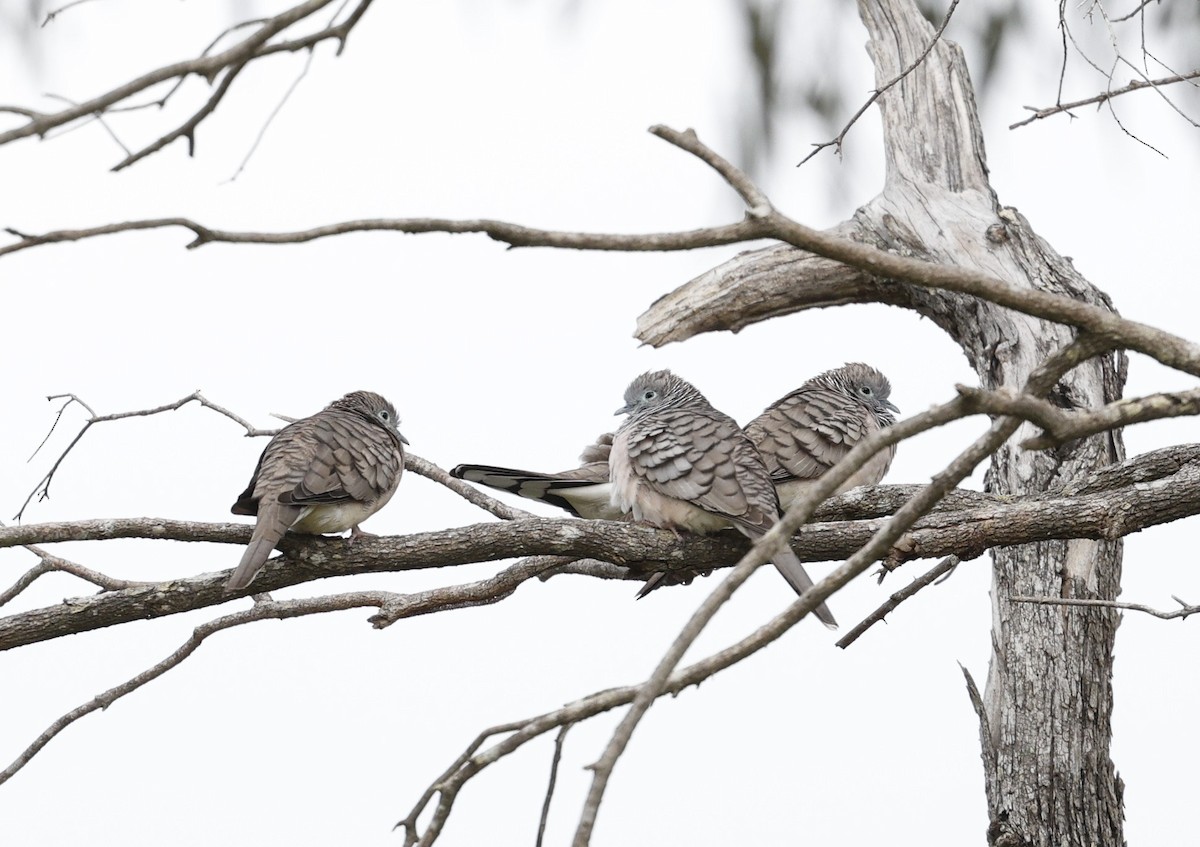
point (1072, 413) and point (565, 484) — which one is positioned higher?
point (565, 484)

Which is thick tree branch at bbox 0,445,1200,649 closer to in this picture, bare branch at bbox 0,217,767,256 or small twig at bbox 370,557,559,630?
small twig at bbox 370,557,559,630

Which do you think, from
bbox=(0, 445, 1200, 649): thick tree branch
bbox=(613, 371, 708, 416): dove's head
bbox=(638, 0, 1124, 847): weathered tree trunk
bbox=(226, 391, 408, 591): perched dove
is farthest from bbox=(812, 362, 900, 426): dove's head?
bbox=(226, 391, 408, 591): perched dove

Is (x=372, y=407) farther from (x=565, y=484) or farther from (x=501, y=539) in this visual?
(x=501, y=539)

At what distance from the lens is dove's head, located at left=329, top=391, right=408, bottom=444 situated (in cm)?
453

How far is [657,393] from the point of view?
484 cm

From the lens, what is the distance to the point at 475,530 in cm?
346

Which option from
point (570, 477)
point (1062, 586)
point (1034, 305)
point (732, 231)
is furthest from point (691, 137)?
point (1062, 586)

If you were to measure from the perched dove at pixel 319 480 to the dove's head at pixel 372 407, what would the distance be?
0.05m

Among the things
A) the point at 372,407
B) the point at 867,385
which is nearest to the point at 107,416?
the point at 372,407

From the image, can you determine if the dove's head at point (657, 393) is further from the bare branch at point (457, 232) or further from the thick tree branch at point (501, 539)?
the bare branch at point (457, 232)

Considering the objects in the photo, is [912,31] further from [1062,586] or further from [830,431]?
[1062,586]

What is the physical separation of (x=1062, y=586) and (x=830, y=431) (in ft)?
3.38

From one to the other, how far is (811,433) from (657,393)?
61 centimetres

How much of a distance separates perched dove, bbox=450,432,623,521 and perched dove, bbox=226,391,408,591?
29cm
